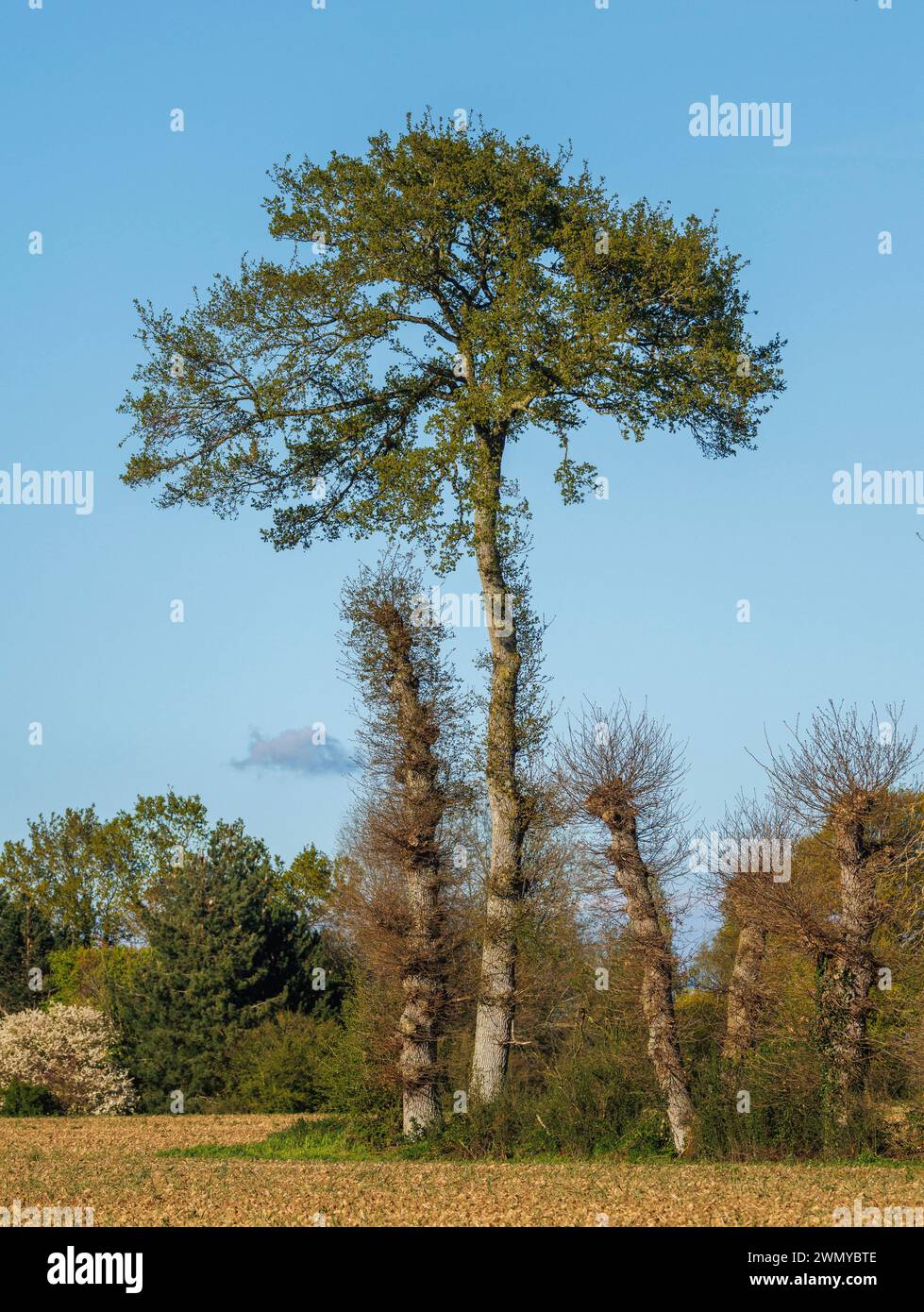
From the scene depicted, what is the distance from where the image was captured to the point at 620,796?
19547mm

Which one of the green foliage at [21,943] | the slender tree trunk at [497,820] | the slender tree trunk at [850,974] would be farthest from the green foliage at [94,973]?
the slender tree trunk at [850,974]

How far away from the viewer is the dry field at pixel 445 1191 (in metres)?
12.1

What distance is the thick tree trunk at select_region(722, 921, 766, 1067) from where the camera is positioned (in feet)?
66.2

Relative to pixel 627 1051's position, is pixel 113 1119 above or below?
below

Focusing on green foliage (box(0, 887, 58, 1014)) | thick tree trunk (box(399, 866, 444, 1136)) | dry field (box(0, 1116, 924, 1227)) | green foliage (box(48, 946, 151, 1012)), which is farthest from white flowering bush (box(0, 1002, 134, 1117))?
thick tree trunk (box(399, 866, 444, 1136))

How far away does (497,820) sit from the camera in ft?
70.8

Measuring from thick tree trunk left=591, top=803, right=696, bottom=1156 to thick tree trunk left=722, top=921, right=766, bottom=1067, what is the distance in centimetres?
92

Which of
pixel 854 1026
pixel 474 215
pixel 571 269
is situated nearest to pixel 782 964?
pixel 854 1026

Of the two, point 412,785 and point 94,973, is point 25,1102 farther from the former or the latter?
point 412,785

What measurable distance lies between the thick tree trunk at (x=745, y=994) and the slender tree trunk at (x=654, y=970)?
0.92 metres

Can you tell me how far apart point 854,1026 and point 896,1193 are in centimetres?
529

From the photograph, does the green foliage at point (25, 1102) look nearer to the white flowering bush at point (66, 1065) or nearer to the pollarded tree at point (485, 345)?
the white flowering bush at point (66, 1065)

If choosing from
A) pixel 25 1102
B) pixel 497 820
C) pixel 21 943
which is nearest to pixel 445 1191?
pixel 497 820
